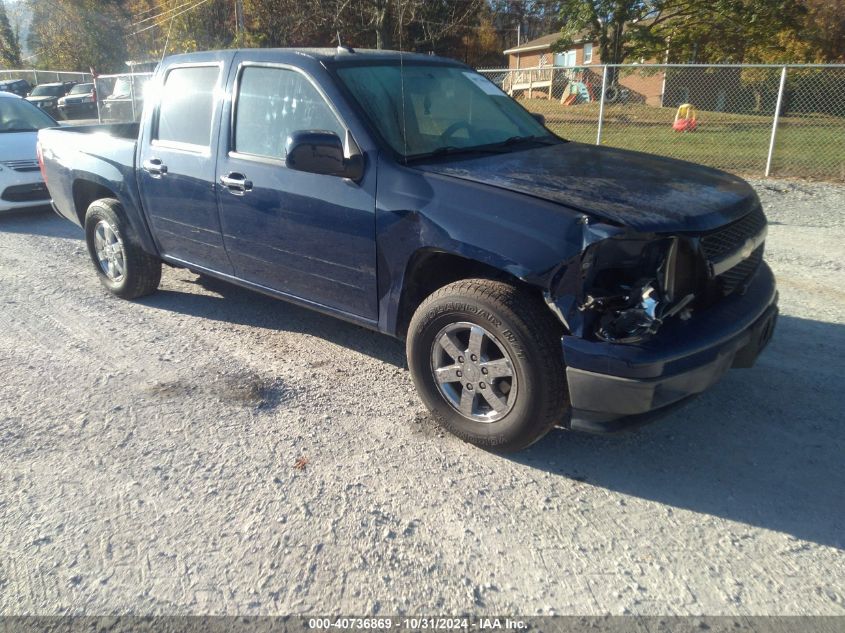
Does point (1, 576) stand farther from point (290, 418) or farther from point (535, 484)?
point (535, 484)

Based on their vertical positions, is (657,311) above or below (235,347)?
above

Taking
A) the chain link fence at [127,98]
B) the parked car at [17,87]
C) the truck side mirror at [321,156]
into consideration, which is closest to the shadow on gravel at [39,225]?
the truck side mirror at [321,156]

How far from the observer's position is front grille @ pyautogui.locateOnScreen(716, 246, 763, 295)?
3324 mm

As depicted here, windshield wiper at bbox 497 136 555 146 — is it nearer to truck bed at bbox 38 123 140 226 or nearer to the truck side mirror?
the truck side mirror

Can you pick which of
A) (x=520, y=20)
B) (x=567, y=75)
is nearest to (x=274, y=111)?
(x=567, y=75)

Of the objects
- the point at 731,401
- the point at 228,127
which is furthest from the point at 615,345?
the point at 228,127

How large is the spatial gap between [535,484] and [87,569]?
1909 mm

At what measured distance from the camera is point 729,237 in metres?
3.25

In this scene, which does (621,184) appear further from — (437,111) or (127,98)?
(127,98)

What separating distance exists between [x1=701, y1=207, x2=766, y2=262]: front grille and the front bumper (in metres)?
0.28

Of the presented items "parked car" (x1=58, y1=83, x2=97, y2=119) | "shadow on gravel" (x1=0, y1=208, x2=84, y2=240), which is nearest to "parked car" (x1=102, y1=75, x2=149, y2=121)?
"parked car" (x1=58, y1=83, x2=97, y2=119)

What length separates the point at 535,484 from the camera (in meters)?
3.18

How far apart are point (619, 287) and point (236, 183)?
8.17ft

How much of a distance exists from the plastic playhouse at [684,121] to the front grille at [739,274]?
14189 millimetres
